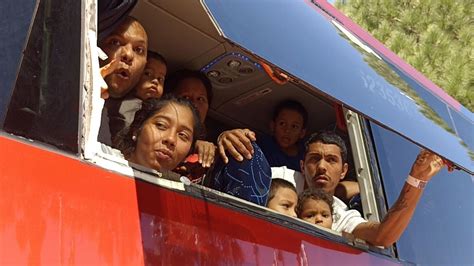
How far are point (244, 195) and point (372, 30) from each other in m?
11.0

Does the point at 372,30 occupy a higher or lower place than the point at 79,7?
lower

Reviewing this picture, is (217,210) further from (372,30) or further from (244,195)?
(372,30)

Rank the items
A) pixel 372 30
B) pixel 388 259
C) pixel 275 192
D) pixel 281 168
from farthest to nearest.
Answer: pixel 372 30 < pixel 281 168 < pixel 275 192 < pixel 388 259

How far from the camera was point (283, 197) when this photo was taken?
9.84ft

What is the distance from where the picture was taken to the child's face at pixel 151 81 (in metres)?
2.85

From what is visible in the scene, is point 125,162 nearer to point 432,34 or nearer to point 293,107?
point 293,107

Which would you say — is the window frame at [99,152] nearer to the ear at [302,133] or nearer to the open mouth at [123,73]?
the open mouth at [123,73]

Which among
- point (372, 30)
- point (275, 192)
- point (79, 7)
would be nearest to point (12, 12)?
point (79, 7)

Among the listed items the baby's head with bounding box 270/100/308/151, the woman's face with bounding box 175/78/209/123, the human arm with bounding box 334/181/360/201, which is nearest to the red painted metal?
the human arm with bounding box 334/181/360/201

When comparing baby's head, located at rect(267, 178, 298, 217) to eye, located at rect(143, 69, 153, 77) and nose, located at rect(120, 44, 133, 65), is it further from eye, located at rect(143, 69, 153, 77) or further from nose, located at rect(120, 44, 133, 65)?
nose, located at rect(120, 44, 133, 65)

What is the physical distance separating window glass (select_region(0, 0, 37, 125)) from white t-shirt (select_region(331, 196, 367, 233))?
58.1 inches

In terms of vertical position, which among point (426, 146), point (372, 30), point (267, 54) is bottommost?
point (372, 30)

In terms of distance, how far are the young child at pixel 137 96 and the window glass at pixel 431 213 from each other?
93cm

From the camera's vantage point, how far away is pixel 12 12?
5.60 feet
